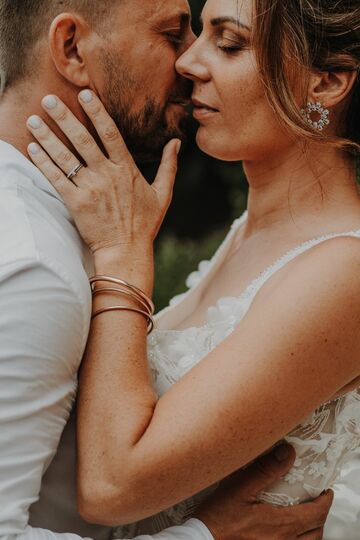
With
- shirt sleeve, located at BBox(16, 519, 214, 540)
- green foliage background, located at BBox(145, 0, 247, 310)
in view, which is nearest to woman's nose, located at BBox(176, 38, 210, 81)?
shirt sleeve, located at BBox(16, 519, 214, 540)

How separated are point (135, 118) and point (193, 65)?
0.83 ft

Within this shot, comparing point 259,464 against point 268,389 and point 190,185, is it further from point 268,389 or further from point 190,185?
point 190,185

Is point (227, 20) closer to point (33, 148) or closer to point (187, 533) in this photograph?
point (33, 148)

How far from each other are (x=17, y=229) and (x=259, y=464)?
3.15ft

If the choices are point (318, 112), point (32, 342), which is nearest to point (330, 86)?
point (318, 112)

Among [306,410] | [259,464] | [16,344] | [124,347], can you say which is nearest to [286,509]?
[259,464]

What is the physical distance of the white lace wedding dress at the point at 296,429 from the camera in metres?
2.27

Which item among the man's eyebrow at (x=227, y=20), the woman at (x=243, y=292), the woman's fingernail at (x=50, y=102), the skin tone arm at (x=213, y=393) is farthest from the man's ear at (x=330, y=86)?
the woman's fingernail at (x=50, y=102)

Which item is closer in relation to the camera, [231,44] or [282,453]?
[282,453]

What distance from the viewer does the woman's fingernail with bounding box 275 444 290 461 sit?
7.36ft

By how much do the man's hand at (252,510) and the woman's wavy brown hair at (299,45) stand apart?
3.17ft

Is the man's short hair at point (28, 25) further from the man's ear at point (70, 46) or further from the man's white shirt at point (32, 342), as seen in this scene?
the man's white shirt at point (32, 342)

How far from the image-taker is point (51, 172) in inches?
89.7

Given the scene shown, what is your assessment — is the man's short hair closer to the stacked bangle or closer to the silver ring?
the silver ring
